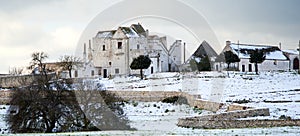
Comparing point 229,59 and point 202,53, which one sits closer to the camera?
point 229,59

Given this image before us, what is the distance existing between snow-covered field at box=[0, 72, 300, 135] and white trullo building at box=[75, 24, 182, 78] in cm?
1071

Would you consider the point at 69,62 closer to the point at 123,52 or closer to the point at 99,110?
the point at 123,52

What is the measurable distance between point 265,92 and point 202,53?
105ft

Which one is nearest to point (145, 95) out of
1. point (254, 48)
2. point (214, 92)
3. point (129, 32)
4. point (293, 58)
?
point (214, 92)

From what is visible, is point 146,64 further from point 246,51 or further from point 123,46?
point 246,51

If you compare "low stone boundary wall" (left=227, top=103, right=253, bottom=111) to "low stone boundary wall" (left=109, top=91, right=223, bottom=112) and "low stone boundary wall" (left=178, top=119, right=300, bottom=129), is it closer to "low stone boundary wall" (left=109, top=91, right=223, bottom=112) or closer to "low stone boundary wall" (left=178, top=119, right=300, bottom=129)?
"low stone boundary wall" (left=178, top=119, right=300, bottom=129)

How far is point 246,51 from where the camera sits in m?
76.3

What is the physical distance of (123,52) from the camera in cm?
7119

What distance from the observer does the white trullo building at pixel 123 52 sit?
70438 millimetres

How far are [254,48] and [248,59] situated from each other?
537cm

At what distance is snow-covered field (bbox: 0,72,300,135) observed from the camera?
29981 mm

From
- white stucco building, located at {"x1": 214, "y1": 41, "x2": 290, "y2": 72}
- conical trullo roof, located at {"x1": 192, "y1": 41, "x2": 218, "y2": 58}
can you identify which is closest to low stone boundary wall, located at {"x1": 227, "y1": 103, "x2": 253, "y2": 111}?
white stucco building, located at {"x1": 214, "y1": 41, "x2": 290, "y2": 72}

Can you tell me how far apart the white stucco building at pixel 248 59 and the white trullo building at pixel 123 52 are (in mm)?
8290

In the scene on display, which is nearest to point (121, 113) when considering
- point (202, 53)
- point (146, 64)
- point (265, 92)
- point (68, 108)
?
point (68, 108)
